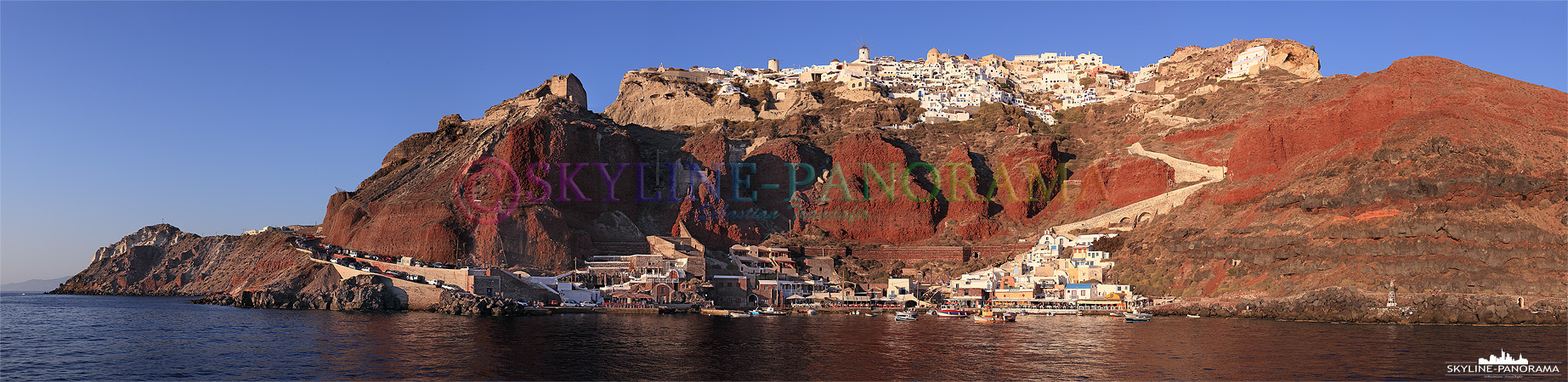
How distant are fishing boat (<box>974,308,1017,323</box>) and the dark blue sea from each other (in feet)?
9.42

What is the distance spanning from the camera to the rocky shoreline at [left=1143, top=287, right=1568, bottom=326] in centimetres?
6278

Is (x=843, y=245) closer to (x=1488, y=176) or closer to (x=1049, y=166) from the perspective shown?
(x=1049, y=166)

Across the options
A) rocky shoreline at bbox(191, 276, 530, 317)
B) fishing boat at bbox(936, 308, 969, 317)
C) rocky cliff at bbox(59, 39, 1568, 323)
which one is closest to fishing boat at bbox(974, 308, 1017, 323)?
fishing boat at bbox(936, 308, 969, 317)

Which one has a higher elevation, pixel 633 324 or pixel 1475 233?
pixel 1475 233

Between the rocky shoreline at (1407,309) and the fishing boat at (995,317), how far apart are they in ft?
50.5

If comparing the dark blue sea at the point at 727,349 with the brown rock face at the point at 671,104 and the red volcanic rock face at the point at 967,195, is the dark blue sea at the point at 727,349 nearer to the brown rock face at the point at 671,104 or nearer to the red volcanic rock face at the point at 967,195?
the red volcanic rock face at the point at 967,195

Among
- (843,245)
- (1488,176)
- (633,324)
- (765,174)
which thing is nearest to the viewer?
(633,324)

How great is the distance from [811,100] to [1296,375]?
106m

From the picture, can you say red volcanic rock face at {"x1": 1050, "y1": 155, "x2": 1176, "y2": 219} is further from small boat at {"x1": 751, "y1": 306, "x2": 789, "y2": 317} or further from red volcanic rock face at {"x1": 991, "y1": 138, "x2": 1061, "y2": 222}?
small boat at {"x1": 751, "y1": 306, "x2": 789, "y2": 317}

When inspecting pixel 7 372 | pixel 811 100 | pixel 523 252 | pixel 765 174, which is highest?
pixel 811 100

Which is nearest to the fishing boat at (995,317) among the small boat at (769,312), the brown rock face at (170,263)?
the small boat at (769,312)

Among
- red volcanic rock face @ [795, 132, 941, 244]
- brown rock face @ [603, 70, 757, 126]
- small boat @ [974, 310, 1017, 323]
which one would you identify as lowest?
small boat @ [974, 310, 1017, 323]

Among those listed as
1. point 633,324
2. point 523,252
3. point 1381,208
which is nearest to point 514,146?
point 523,252

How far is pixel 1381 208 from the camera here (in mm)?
74188
